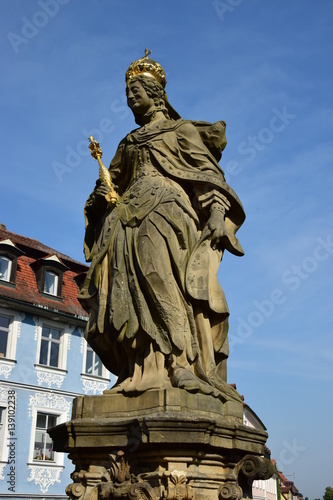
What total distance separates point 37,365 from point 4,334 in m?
1.68

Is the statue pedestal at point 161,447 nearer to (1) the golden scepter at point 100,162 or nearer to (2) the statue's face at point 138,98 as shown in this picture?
(1) the golden scepter at point 100,162

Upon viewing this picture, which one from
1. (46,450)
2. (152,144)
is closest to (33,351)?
(46,450)

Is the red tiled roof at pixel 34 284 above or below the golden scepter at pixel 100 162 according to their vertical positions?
above

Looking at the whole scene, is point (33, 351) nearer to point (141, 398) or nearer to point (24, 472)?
point (24, 472)

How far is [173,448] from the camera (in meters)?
4.43

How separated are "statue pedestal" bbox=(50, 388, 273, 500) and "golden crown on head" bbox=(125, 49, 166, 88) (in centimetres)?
335

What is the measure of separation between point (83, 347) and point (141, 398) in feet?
66.2

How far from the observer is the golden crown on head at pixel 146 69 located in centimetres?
649

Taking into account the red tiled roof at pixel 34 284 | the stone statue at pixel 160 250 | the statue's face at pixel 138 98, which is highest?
the red tiled roof at pixel 34 284

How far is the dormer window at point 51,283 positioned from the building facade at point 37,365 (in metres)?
0.04

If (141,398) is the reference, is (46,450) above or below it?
above

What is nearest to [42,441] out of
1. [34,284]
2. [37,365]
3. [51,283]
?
[37,365]

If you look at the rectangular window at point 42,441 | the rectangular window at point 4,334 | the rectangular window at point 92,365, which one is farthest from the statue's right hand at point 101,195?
the rectangular window at point 92,365

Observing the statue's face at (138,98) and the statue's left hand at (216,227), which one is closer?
the statue's left hand at (216,227)
